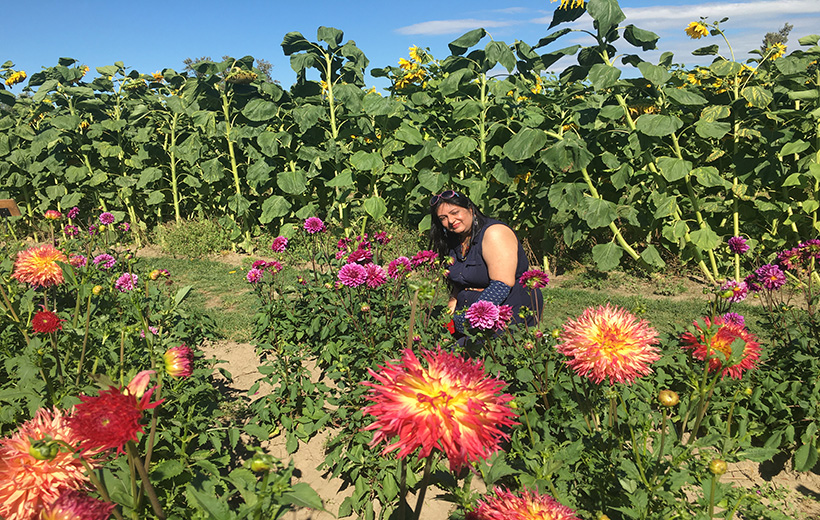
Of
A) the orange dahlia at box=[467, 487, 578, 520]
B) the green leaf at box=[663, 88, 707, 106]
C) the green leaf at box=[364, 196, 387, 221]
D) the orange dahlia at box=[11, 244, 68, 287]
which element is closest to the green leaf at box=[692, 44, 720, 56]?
the green leaf at box=[663, 88, 707, 106]

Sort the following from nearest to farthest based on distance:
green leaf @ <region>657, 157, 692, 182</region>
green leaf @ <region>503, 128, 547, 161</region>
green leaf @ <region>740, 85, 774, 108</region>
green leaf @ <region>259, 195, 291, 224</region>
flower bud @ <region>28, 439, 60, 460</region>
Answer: flower bud @ <region>28, 439, 60, 460</region>
green leaf @ <region>740, 85, 774, 108</region>
green leaf @ <region>657, 157, 692, 182</region>
green leaf @ <region>503, 128, 547, 161</region>
green leaf @ <region>259, 195, 291, 224</region>

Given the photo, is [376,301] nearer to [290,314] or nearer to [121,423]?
[290,314]

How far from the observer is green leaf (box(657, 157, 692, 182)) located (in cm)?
450

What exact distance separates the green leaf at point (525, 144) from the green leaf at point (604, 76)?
614 millimetres

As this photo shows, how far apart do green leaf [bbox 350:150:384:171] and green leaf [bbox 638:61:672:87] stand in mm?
2590

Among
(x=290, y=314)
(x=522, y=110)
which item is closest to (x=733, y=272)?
(x=522, y=110)

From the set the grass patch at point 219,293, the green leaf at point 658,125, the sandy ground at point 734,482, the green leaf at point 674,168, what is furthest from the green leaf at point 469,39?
the sandy ground at point 734,482

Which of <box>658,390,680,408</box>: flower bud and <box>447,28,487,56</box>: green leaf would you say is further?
<box>447,28,487,56</box>: green leaf

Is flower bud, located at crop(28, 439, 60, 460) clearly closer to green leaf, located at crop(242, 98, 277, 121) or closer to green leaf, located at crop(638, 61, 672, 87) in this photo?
green leaf, located at crop(638, 61, 672, 87)

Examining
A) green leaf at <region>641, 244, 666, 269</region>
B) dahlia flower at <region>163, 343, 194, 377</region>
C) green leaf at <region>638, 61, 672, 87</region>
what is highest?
green leaf at <region>638, 61, 672, 87</region>

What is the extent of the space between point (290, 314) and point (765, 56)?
187 inches

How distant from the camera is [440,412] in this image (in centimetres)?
92

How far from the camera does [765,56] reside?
15.4ft

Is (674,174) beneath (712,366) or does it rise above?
above
